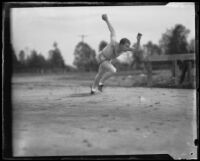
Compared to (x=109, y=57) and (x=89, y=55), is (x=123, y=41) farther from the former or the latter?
(x=89, y=55)

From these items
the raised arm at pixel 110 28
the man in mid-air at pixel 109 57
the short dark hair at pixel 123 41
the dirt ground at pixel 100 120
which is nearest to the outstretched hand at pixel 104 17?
the raised arm at pixel 110 28

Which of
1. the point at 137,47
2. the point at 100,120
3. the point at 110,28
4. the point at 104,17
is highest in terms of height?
the point at 104,17

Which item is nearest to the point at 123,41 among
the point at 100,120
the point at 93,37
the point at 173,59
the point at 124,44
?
the point at 124,44

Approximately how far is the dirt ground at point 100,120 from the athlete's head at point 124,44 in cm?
48

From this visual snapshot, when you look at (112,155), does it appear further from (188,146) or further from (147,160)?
(188,146)

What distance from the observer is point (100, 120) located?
315cm

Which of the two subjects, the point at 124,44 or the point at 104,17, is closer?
the point at 104,17

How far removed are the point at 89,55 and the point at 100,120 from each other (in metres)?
0.78

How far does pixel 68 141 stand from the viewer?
3.06 meters

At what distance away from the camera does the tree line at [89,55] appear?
10.5 ft

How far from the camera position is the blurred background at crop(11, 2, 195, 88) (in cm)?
313

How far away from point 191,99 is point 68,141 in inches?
58.3

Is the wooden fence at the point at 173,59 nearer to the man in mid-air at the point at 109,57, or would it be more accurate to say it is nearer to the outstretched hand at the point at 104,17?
the man in mid-air at the point at 109,57

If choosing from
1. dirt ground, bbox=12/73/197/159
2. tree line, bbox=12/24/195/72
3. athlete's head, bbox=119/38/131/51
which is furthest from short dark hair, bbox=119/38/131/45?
dirt ground, bbox=12/73/197/159
